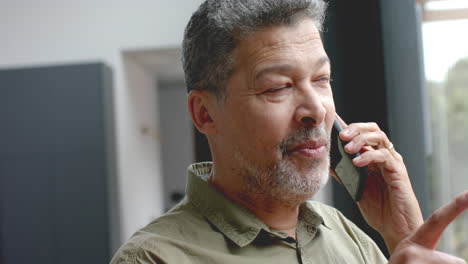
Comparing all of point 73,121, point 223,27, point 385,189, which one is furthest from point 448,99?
point 73,121

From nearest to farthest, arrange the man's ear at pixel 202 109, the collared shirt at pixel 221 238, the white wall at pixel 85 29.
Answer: the collared shirt at pixel 221 238, the man's ear at pixel 202 109, the white wall at pixel 85 29

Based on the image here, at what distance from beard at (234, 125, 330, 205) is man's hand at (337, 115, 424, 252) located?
87 mm

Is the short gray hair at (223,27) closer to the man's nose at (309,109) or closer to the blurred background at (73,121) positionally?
the man's nose at (309,109)

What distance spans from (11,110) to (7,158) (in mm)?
338

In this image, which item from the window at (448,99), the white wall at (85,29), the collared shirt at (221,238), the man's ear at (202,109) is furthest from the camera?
the white wall at (85,29)

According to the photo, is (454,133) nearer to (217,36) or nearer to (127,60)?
(217,36)

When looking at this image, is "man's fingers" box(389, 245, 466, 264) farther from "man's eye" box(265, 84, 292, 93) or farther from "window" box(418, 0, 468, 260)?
"window" box(418, 0, 468, 260)

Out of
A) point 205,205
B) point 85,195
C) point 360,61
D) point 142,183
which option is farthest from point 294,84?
point 142,183

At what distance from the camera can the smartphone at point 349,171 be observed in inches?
41.8

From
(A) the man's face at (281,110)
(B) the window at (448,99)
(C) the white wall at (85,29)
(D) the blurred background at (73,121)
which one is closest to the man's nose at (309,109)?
(A) the man's face at (281,110)

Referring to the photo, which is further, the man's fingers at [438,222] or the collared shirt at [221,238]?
the collared shirt at [221,238]

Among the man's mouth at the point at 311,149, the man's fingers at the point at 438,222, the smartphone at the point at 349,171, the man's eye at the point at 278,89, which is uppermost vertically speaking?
the man's eye at the point at 278,89

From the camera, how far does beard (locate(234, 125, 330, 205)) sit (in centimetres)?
94

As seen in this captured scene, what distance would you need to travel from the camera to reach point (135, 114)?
11.9ft
